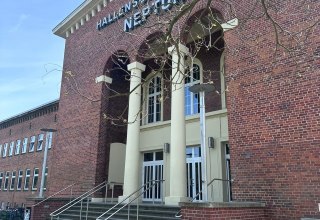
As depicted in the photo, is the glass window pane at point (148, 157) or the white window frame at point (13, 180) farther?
the white window frame at point (13, 180)

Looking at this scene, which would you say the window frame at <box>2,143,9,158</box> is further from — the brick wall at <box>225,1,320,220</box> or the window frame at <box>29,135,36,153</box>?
the brick wall at <box>225,1,320,220</box>

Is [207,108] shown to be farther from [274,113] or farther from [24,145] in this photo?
[24,145]

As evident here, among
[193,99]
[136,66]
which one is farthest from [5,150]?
[193,99]

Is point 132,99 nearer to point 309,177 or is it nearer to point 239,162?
point 239,162

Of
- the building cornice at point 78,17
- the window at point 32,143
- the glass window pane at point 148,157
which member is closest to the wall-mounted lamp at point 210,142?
the glass window pane at point 148,157

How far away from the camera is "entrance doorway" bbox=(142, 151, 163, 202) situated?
1561 centimetres

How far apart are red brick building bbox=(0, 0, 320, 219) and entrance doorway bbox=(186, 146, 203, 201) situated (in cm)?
5

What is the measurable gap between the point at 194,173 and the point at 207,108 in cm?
278

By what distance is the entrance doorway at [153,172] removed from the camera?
51.2 feet

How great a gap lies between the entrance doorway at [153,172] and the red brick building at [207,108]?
0.05 m

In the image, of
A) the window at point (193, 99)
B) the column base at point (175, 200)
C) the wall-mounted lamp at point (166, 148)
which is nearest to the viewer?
the column base at point (175, 200)

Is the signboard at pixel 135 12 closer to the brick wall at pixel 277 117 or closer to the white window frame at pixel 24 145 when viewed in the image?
the brick wall at pixel 277 117

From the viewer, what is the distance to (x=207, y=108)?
14.9 metres

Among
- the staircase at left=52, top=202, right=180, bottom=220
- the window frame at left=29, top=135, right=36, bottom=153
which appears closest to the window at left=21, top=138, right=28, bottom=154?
the window frame at left=29, top=135, right=36, bottom=153
